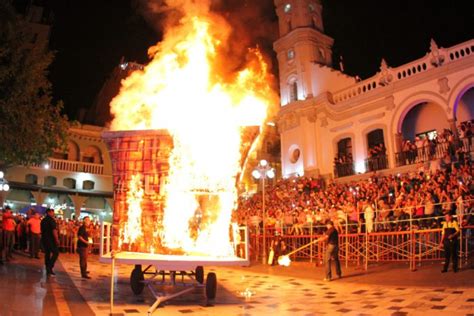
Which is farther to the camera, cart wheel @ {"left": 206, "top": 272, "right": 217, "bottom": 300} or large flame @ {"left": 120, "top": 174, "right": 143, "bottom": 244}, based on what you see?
large flame @ {"left": 120, "top": 174, "right": 143, "bottom": 244}

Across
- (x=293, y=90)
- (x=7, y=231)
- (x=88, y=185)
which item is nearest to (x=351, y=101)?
(x=293, y=90)

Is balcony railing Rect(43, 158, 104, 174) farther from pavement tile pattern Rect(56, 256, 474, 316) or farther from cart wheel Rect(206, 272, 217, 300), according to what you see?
cart wheel Rect(206, 272, 217, 300)

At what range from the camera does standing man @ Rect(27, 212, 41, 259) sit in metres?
14.3

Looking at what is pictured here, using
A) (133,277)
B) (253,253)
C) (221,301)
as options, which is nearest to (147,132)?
(133,277)

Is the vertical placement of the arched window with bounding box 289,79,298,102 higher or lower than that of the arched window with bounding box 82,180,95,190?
higher

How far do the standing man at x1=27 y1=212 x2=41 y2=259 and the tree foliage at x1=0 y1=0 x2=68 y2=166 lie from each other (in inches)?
94.1

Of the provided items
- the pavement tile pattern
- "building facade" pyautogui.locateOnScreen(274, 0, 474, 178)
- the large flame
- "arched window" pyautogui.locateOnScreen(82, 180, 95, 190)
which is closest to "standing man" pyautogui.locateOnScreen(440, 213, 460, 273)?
the pavement tile pattern

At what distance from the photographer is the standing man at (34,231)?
47.0 ft

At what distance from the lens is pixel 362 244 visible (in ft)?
47.1

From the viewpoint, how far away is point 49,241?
10742 mm

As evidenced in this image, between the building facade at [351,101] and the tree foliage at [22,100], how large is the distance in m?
17.8

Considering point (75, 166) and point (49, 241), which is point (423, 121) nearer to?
point (49, 241)

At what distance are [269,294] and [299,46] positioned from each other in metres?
23.6

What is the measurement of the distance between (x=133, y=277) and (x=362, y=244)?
887cm
